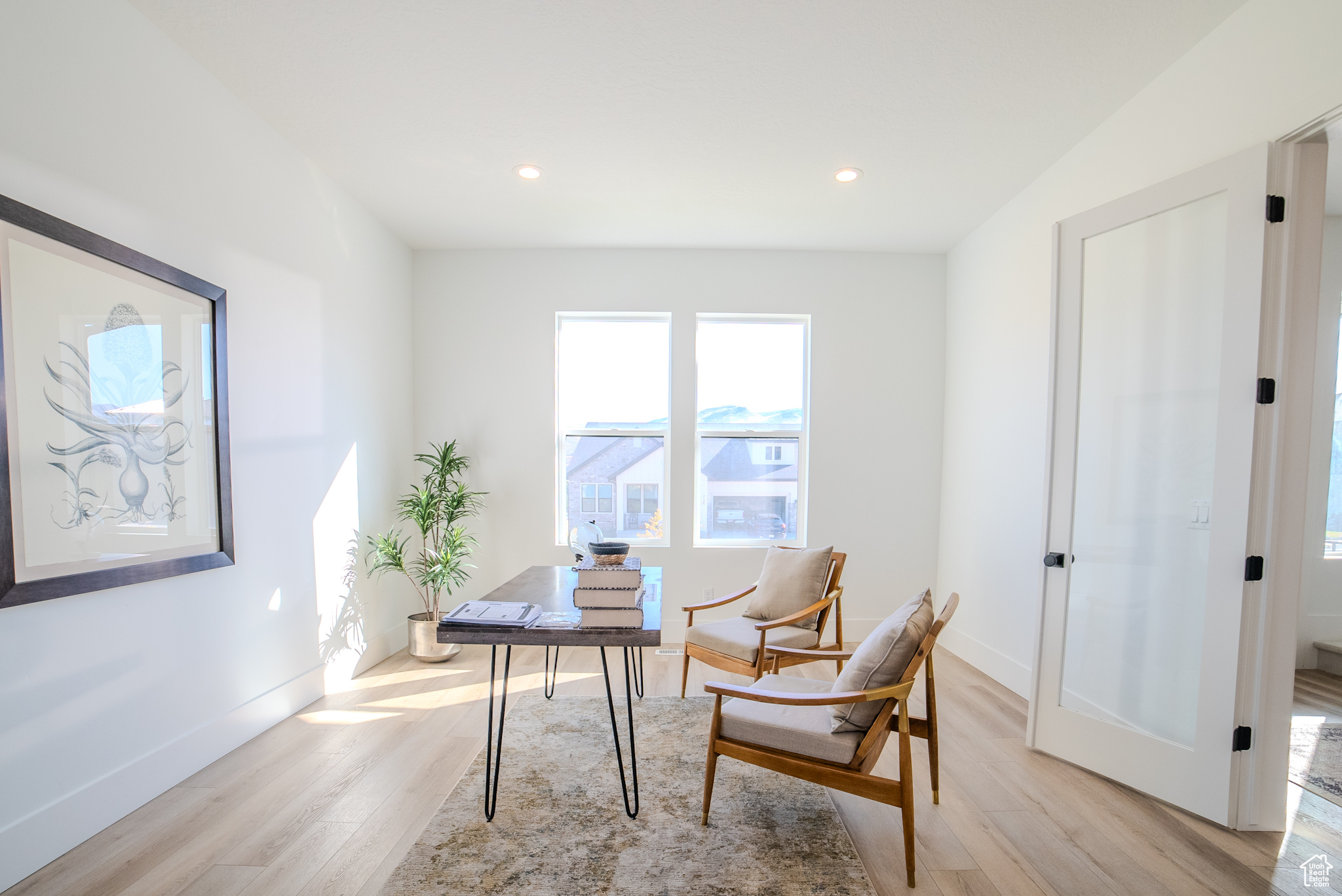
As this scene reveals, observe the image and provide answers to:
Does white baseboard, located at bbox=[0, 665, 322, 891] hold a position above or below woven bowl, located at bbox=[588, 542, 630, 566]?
below

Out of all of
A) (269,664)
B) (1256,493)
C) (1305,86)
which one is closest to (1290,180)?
(1305,86)

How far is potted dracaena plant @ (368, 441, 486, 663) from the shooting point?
424 cm

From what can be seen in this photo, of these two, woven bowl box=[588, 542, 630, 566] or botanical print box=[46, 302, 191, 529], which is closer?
botanical print box=[46, 302, 191, 529]

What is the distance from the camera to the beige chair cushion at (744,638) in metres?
3.12

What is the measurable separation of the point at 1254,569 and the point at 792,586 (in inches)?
76.4

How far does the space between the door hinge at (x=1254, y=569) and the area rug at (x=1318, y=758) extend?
116cm

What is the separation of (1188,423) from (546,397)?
Answer: 3.93m

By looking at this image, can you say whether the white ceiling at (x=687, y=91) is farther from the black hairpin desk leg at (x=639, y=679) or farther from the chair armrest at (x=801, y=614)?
the black hairpin desk leg at (x=639, y=679)

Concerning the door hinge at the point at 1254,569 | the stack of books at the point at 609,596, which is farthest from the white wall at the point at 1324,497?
the stack of books at the point at 609,596

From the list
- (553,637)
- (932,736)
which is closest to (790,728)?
(932,736)

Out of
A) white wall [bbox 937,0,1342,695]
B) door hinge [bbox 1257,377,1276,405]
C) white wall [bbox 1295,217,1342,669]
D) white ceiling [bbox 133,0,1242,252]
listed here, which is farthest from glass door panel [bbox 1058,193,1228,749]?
white wall [bbox 1295,217,1342,669]

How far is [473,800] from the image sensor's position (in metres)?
2.45

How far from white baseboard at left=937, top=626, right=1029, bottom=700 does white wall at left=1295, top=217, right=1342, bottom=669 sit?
2150 mm

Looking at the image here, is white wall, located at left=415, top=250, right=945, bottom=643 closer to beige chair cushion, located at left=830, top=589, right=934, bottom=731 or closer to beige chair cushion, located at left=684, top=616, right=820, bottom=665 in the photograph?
beige chair cushion, located at left=684, top=616, right=820, bottom=665
